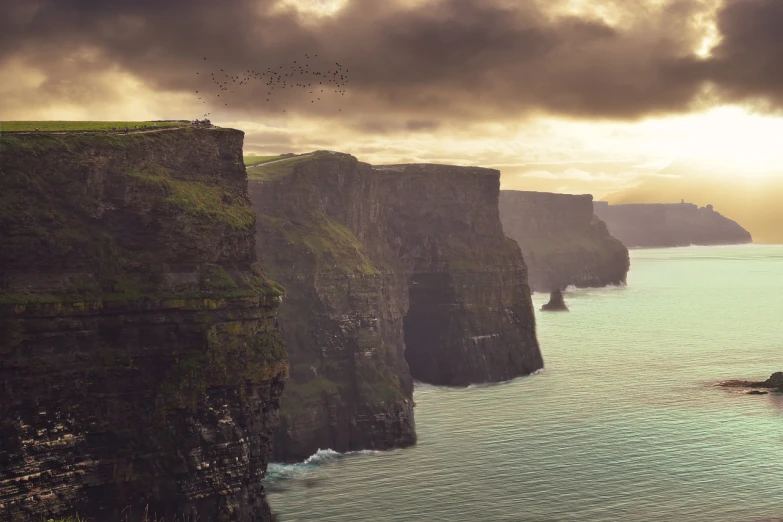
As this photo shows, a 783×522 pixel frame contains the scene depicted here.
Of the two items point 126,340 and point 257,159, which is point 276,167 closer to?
point 257,159

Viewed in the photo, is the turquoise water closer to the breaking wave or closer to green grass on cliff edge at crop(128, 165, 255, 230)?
the breaking wave

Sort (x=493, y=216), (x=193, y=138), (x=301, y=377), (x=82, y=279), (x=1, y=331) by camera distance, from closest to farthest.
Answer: (x=1, y=331) → (x=82, y=279) → (x=193, y=138) → (x=301, y=377) → (x=493, y=216)

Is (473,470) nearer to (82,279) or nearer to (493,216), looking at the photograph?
(82,279)

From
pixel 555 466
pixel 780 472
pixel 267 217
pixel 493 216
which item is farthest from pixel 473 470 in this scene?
pixel 493 216

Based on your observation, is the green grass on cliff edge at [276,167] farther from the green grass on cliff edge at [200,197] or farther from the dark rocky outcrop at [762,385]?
the dark rocky outcrop at [762,385]

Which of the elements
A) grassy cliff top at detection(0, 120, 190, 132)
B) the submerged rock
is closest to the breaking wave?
grassy cliff top at detection(0, 120, 190, 132)

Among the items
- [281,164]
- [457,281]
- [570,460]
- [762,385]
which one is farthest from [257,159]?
[762,385]
